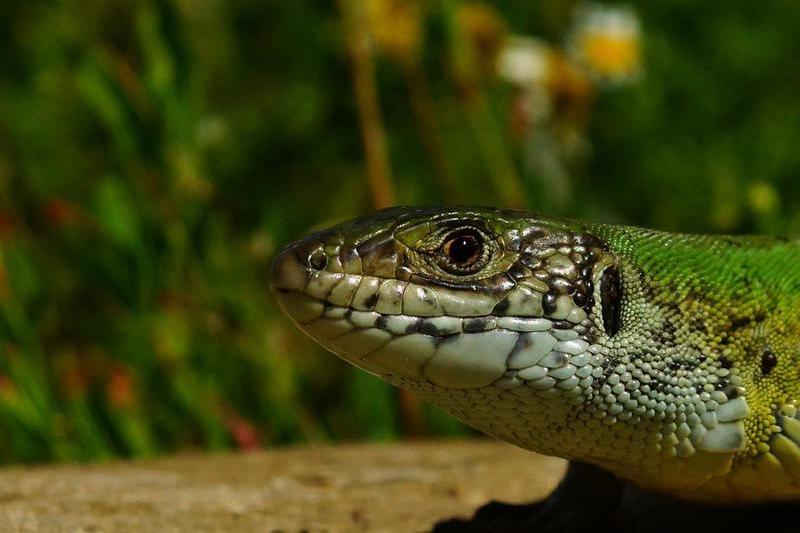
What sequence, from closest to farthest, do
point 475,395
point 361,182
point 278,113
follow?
point 475,395
point 361,182
point 278,113

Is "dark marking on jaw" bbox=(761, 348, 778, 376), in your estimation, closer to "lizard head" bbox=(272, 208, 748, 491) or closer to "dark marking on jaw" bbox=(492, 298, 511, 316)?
"lizard head" bbox=(272, 208, 748, 491)

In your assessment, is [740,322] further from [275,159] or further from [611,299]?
[275,159]

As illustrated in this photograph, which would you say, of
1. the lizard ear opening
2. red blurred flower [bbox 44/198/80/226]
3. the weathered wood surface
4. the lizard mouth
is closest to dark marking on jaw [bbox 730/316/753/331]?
the lizard ear opening

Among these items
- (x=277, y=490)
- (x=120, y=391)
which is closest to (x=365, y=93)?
(x=120, y=391)

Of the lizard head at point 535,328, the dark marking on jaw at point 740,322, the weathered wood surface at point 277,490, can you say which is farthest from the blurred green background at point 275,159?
the lizard head at point 535,328

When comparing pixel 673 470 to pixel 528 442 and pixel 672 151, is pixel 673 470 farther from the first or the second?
pixel 672 151

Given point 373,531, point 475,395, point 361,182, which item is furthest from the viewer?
point 361,182

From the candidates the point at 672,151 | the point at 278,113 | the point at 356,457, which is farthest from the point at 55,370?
the point at 672,151
